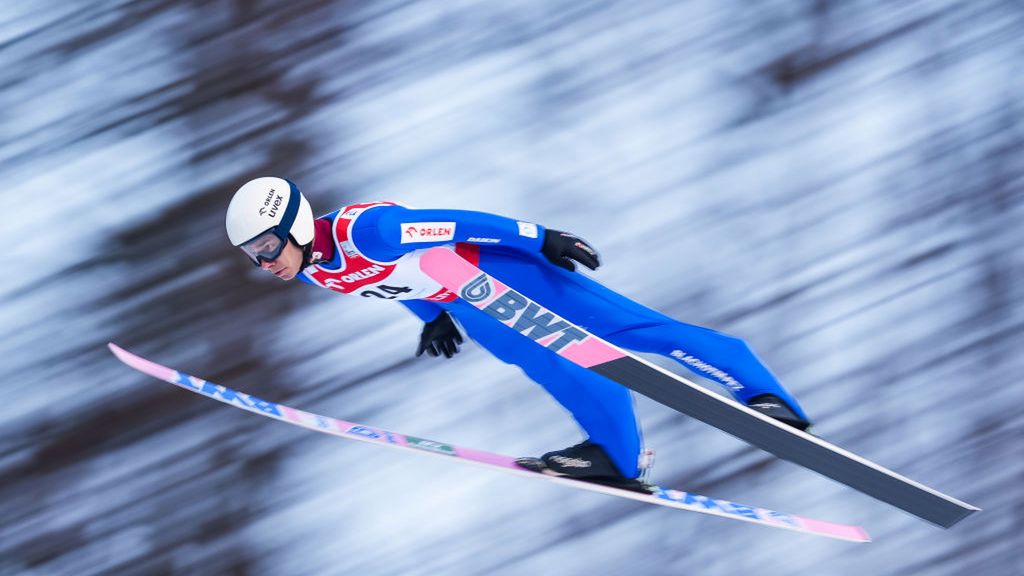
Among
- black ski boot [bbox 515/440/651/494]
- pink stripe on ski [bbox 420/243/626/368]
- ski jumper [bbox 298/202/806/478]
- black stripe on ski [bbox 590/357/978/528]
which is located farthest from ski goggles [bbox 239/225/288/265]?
black ski boot [bbox 515/440/651/494]

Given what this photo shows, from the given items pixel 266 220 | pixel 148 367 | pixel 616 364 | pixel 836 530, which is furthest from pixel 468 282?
pixel 836 530

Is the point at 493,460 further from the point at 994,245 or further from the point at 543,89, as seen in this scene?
the point at 994,245

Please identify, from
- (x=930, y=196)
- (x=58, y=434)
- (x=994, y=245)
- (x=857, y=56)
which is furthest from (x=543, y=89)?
(x=58, y=434)

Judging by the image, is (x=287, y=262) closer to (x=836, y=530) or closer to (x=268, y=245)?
(x=268, y=245)

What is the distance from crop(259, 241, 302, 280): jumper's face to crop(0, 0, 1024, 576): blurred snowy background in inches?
65.1

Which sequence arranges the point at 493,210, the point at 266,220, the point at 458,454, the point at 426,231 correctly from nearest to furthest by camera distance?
1. the point at 266,220
2. the point at 426,231
3. the point at 458,454
4. the point at 493,210

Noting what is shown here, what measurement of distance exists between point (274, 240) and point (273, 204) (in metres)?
0.10

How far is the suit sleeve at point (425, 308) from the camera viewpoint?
369 centimetres

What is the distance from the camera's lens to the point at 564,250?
326 centimetres

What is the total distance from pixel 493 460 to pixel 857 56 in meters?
2.65

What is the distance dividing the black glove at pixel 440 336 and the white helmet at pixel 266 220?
0.76 m

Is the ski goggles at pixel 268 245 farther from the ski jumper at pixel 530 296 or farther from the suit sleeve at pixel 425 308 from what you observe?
the suit sleeve at pixel 425 308

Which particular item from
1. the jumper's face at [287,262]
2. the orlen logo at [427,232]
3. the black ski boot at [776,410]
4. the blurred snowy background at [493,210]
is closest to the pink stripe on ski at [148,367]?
the blurred snowy background at [493,210]

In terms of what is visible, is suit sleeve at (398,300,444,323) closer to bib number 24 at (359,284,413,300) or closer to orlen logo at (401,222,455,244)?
bib number 24 at (359,284,413,300)
